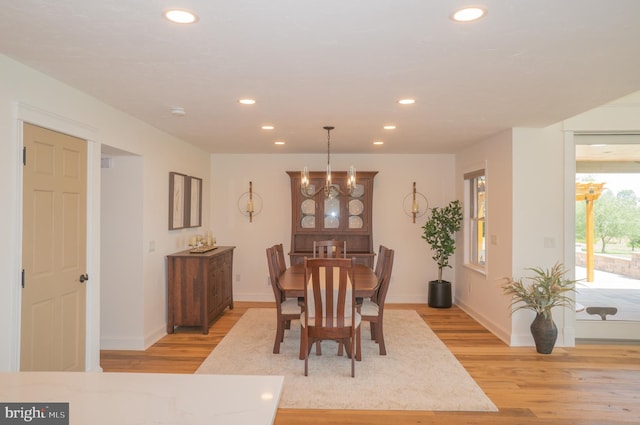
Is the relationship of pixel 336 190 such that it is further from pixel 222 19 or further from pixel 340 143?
pixel 222 19

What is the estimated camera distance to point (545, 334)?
13.6ft

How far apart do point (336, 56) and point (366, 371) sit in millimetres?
2648

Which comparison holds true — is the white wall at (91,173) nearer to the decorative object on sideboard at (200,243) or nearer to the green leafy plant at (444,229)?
the decorative object on sideboard at (200,243)

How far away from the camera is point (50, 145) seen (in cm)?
288

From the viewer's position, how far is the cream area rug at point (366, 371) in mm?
3092

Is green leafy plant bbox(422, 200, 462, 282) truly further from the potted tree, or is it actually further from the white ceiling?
the white ceiling

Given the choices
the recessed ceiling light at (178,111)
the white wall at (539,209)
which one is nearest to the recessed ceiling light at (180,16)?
the recessed ceiling light at (178,111)

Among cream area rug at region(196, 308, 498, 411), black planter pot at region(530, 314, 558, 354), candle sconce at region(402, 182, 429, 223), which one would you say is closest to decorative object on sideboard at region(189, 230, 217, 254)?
cream area rug at region(196, 308, 498, 411)

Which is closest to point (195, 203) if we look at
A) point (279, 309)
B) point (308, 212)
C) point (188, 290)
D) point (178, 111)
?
point (188, 290)

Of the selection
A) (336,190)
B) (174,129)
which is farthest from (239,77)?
(336,190)

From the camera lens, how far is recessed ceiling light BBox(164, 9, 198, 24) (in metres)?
1.89

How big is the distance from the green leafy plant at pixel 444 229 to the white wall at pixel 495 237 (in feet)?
1.36

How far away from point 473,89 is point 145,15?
2268 mm

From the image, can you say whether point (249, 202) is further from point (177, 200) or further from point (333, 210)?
Answer: point (177, 200)
